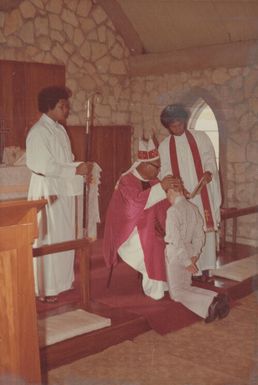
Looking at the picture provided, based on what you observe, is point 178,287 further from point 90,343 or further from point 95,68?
point 95,68

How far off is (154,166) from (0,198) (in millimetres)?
2031

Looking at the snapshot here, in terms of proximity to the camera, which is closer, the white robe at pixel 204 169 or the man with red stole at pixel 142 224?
the man with red stole at pixel 142 224

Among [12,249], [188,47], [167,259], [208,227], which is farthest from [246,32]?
[12,249]

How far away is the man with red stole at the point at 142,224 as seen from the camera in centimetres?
462

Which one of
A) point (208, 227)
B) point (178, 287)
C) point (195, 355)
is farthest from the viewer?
point (208, 227)

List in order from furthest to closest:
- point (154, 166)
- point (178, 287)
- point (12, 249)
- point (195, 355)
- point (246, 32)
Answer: point (246, 32)
point (154, 166)
point (178, 287)
point (195, 355)
point (12, 249)

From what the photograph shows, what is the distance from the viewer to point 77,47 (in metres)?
7.38

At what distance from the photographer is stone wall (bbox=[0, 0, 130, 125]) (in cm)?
674

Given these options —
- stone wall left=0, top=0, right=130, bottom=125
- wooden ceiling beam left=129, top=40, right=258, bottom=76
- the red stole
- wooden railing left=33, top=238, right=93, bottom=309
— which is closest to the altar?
stone wall left=0, top=0, right=130, bottom=125

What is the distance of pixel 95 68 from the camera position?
25.0 ft

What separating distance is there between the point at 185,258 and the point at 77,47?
3995 millimetres

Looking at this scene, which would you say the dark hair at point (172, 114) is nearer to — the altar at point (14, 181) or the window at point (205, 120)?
the altar at point (14, 181)

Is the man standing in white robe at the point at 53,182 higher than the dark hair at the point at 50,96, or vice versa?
the dark hair at the point at 50,96

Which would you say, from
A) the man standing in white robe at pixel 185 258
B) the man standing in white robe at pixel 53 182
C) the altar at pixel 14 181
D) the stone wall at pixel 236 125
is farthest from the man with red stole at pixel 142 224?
the stone wall at pixel 236 125
